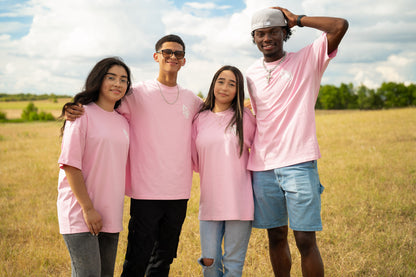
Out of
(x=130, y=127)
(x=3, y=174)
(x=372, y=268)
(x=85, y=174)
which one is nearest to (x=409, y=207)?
(x=372, y=268)

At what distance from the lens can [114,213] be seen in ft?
9.93

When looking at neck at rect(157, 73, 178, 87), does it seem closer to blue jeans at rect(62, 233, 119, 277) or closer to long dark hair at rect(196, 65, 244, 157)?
long dark hair at rect(196, 65, 244, 157)

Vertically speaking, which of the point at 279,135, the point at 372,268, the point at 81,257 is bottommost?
the point at 372,268

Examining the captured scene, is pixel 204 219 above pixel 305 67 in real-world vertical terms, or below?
below

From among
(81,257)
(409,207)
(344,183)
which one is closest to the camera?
(81,257)

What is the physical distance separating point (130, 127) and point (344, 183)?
20.5 ft

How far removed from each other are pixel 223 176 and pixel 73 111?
1517 mm

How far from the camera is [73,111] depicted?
9.46 ft

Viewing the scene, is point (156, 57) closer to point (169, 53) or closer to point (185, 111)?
point (169, 53)

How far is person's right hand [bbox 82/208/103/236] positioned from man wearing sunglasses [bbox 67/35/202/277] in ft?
2.29

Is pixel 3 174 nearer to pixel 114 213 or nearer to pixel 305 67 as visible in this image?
pixel 114 213

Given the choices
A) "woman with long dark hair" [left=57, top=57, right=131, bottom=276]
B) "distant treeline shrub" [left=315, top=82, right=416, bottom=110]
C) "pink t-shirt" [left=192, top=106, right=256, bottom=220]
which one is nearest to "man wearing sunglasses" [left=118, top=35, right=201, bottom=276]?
"pink t-shirt" [left=192, top=106, right=256, bottom=220]

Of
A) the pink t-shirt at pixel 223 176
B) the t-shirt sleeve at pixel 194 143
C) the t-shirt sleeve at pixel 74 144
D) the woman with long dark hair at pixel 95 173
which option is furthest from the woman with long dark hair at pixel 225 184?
the t-shirt sleeve at pixel 74 144

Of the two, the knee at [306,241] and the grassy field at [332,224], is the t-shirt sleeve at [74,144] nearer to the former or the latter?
the knee at [306,241]
